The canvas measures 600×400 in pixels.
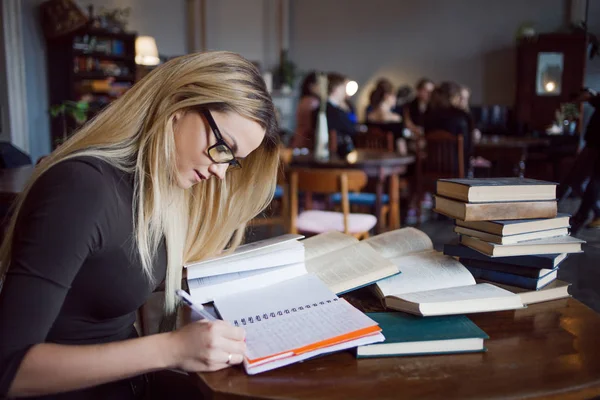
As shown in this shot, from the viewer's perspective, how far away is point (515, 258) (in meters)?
Result: 1.11

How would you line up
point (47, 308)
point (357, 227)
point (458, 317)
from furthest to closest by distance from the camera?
point (357, 227), point (458, 317), point (47, 308)

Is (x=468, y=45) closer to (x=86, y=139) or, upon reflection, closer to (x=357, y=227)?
(x=357, y=227)

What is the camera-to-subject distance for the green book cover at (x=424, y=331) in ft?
2.82

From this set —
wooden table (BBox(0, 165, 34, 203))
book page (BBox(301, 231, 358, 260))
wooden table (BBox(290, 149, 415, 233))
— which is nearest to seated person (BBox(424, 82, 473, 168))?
wooden table (BBox(290, 149, 415, 233))

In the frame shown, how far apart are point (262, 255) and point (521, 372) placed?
491 millimetres

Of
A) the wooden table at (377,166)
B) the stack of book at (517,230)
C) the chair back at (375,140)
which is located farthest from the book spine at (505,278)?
the chair back at (375,140)

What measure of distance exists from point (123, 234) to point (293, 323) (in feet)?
1.07

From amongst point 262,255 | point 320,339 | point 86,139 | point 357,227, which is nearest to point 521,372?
point 320,339

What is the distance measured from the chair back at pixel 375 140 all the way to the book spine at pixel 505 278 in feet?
13.8

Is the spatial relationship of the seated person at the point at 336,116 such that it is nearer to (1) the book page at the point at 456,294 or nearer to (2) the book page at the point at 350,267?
(2) the book page at the point at 350,267

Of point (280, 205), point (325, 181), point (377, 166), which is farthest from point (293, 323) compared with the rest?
point (280, 205)

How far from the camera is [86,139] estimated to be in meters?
1.03

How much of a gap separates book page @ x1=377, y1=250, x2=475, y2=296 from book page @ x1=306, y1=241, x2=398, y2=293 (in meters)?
0.03

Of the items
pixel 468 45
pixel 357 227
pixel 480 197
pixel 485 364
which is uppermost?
pixel 468 45
